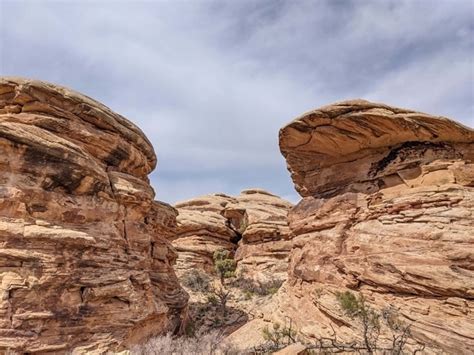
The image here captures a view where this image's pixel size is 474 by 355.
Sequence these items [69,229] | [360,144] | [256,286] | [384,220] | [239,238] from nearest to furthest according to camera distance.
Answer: [69,229] → [384,220] → [360,144] → [256,286] → [239,238]

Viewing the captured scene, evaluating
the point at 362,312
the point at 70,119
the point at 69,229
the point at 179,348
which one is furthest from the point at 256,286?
the point at 70,119

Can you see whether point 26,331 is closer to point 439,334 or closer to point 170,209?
point 170,209

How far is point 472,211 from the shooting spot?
411 inches

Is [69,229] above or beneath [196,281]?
above

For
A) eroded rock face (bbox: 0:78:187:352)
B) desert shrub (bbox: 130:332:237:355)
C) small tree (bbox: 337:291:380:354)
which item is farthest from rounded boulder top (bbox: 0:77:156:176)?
small tree (bbox: 337:291:380:354)

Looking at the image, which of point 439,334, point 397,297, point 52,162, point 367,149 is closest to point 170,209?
point 52,162

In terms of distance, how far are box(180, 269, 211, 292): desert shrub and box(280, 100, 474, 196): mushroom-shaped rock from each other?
1158 centimetres

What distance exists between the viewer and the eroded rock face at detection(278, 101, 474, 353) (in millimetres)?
10016

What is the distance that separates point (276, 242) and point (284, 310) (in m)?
14.3

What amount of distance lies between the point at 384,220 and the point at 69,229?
11341 millimetres

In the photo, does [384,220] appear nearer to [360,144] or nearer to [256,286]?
[360,144]

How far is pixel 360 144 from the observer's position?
Answer: 46.0 feet

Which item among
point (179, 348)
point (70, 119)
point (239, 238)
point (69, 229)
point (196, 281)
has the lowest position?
point (179, 348)

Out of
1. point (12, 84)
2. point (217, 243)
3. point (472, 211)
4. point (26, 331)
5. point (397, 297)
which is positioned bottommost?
point (397, 297)
